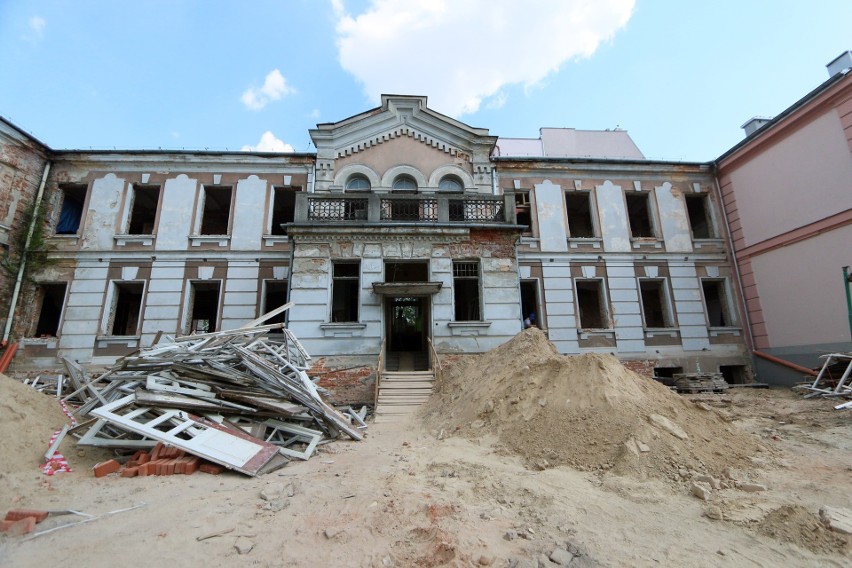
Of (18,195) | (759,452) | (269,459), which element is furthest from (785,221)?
(18,195)

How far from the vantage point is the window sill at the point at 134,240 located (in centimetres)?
1525

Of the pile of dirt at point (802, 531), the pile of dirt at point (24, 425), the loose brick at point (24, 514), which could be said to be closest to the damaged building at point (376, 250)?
the pile of dirt at point (24, 425)

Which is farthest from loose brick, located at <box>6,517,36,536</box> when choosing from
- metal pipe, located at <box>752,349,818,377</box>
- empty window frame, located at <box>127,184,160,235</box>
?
metal pipe, located at <box>752,349,818,377</box>

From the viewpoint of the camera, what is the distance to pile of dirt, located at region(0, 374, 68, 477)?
224 inches

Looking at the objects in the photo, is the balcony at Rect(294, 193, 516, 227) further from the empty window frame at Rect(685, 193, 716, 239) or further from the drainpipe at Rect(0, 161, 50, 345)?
the drainpipe at Rect(0, 161, 50, 345)

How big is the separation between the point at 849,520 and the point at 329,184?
15.2 meters

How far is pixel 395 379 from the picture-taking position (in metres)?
11.6

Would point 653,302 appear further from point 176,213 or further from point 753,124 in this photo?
point 176,213

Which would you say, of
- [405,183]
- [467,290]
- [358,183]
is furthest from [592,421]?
[358,183]

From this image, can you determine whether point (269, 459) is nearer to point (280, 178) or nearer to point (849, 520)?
point (849, 520)

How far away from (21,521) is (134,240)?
1436 centimetres

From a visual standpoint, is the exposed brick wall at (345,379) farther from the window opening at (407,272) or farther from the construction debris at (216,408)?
the window opening at (407,272)

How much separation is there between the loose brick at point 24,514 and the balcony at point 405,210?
9885 millimetres

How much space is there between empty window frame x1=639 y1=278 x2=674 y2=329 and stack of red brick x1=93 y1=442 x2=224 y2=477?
51.8 ft
